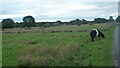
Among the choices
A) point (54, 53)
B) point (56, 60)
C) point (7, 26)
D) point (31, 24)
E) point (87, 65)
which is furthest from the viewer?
point (31, 24)

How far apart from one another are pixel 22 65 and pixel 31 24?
221 ft

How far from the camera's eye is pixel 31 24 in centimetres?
7656

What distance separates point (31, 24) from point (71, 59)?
66777 millimetres

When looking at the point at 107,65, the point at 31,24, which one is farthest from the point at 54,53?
the point at 31,24

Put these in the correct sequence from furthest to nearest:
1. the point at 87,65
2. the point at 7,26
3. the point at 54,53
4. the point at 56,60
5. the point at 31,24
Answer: the point at 31,24 < the point at 7,26 < the point at 54,53 < the point at 56,60 < the point at 87,65

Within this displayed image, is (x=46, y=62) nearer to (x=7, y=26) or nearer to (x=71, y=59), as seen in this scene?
(x=71, y=59)

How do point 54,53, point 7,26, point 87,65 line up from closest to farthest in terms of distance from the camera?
point 87,65 < point 54,53 < point 7,26

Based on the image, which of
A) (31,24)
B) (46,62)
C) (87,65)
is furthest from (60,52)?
(31,24)

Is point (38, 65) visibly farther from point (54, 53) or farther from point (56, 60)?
point (54, 53)

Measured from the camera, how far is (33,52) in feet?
42.1

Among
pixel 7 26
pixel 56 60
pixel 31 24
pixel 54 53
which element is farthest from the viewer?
pixel 31 24

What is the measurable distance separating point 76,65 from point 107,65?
1516mm

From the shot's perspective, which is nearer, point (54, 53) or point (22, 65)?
point (22, 65)

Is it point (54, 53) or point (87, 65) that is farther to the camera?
point (54, 53)
